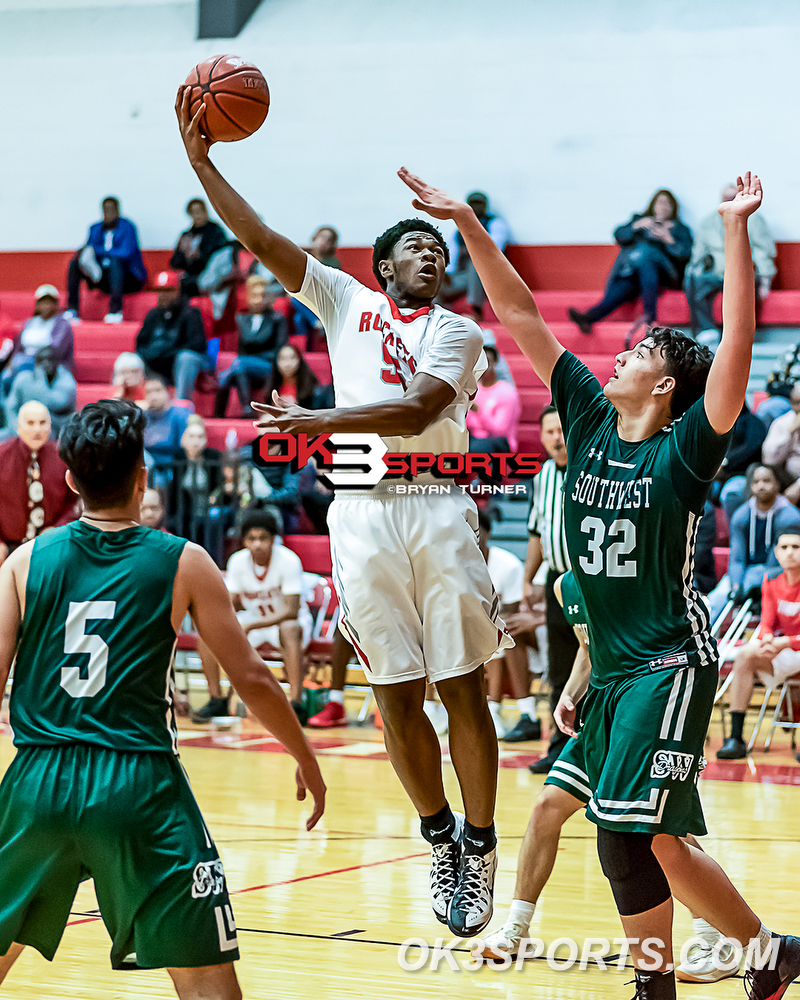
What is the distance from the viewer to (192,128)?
4027 millimetres

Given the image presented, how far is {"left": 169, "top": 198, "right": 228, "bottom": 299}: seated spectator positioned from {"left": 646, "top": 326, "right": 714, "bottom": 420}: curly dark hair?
11835 mm

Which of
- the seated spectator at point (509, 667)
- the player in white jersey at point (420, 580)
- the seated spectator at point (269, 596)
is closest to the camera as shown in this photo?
the player in white jersey at point (420, 580)

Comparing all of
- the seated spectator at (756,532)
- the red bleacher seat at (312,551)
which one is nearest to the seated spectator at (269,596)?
the red bleacher seat at (312,551)

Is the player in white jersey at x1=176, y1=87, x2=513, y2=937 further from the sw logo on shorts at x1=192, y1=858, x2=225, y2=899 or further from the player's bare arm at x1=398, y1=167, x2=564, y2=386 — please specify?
the sw logo on shorts at x1=192, y1=858, x2=225, y2=899

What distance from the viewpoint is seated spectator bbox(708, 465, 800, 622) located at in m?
9.59

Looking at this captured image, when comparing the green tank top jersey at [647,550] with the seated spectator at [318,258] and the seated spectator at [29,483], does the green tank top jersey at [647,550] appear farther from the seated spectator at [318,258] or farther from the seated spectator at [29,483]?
the seated spectator at [318,258]

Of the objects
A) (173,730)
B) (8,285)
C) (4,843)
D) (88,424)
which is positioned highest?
(8,285)

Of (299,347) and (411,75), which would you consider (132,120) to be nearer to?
(411,75)

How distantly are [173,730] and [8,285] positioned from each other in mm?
15653

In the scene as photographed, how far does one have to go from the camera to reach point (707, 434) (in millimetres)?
3430

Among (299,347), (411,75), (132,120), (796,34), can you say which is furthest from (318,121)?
(796,34)

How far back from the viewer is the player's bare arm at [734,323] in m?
3.29

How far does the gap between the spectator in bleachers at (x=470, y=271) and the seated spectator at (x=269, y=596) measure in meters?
4.46

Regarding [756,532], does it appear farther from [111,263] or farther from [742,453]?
[111,263]
